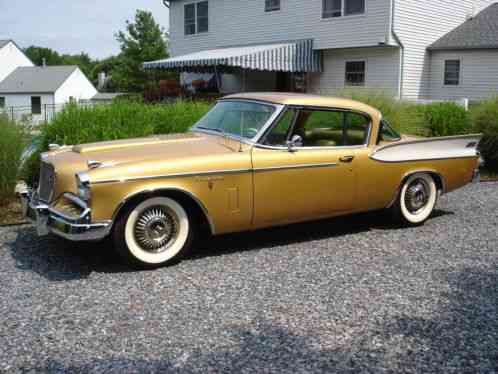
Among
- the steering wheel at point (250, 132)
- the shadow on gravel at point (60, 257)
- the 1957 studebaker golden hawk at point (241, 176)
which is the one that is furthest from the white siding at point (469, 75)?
the shadow on gravel at point (60, 257)

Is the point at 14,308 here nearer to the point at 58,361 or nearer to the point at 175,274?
the point at 58,361

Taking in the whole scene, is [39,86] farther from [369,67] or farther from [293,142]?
[293,142]

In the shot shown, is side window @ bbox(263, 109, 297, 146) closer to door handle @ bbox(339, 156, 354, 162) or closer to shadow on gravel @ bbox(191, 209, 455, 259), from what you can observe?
door handle @ bbox(339, 156, 354, 162)

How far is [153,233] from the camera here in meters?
5.20

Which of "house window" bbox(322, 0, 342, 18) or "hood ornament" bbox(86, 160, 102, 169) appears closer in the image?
"hood ornament" bbox(86, 160, 102, 169)

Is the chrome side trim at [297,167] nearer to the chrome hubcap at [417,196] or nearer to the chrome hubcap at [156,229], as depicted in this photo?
the chrome hubcap at [156,229]

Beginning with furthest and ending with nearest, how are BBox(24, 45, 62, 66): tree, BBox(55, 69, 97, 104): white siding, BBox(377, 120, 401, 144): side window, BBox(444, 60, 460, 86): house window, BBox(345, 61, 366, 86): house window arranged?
1. BBox(24, 45, 62, 66): tree
2. BBox(55, 69, 97, 104): white siding
3. BBox(345, 61, 366, 86): house window
4. BBox(444, 60, 460, 86): house window
5. BBox(377, 120, 401, 144): side window

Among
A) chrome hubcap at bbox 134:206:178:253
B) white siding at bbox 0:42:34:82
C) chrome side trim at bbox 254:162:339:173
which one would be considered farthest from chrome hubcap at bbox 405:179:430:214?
white siding at bbox 0:42:34:82

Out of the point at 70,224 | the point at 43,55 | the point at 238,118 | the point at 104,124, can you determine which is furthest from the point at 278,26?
the point at 43,55

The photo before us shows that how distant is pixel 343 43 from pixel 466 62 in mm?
4664

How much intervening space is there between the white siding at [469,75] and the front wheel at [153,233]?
18264 mm

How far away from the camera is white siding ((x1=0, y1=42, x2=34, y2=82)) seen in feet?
186

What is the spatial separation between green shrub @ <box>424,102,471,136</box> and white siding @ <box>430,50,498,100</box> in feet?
27.8

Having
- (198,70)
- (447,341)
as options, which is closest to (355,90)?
(447,341)
